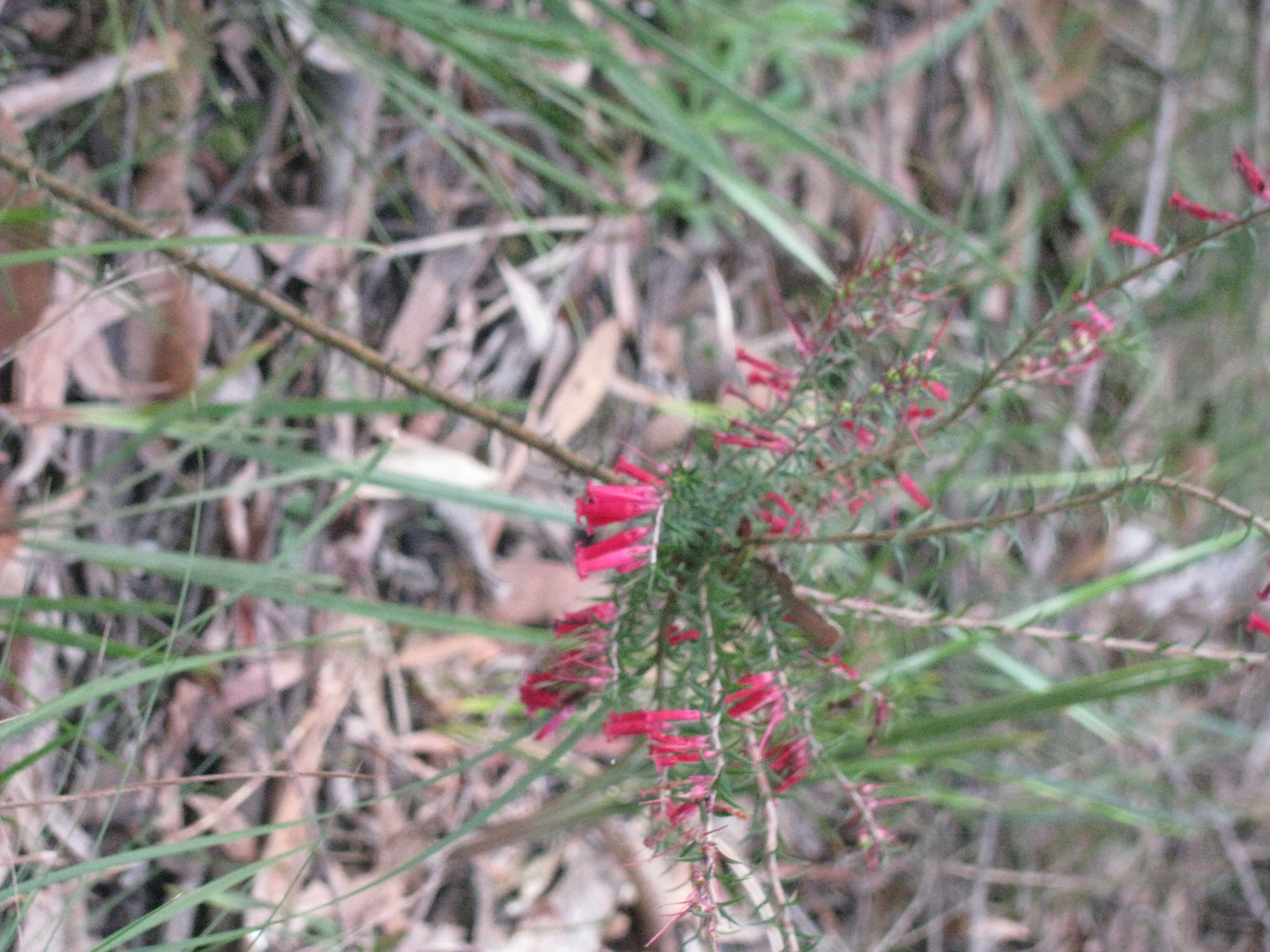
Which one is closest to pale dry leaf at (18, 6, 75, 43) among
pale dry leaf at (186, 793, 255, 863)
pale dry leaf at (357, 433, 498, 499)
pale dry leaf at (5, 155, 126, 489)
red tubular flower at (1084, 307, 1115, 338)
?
pale dry leaf at (5, 155, 126, 489)

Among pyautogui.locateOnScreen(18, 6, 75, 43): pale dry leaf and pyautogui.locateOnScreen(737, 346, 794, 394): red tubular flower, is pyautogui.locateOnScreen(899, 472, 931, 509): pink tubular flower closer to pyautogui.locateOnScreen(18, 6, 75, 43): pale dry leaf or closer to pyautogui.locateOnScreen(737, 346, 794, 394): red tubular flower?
pyautogui.locateOnScreen(737, 346, 794, 394): red tubular flower

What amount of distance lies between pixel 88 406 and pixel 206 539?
166 mm

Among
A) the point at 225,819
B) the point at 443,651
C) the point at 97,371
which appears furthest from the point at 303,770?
the point at 97,371

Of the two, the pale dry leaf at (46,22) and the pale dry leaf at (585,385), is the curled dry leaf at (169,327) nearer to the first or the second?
the pale dry leaf at (46,22)

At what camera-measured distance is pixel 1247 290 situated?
1.64m

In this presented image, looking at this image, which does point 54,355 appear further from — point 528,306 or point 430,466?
point 528,306

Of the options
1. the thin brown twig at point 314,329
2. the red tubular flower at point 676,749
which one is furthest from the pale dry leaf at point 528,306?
the red tubular flower at point 676,749

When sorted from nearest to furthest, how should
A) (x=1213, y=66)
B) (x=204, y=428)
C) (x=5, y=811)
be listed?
(x=5, y=811) < (x=204, y=428) < (x=1213, y=66)

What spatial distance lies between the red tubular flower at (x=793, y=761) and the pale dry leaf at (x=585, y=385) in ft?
2.01

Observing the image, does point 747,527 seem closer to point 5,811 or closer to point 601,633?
point 601,633

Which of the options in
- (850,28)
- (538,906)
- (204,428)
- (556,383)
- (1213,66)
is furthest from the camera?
(1213,66)

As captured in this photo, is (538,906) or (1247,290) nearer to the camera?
(538,906)

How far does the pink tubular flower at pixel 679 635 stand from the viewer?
2.06 feet

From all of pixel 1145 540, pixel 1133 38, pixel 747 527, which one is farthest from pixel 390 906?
pixel 1133 38
